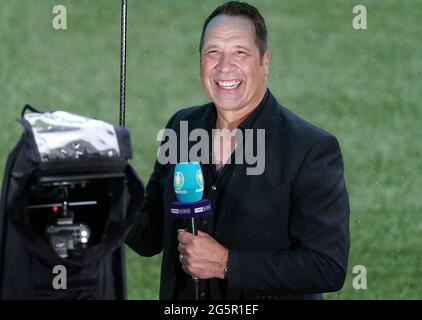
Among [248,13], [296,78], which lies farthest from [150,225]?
[296,78]

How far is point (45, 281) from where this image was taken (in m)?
2.39

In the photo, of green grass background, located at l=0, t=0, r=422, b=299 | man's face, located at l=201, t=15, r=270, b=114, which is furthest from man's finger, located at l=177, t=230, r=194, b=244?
green grass background, located at l=0, t=0, r=422, b=299

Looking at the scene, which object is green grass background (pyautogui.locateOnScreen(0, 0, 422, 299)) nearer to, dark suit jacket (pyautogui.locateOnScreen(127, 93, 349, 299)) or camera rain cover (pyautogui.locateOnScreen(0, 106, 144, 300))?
dark suit jacket (pyautogui.locateOnScreen(127, 93, 349, 299))

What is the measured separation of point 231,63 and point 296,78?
7.86 m

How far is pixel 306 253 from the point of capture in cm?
291

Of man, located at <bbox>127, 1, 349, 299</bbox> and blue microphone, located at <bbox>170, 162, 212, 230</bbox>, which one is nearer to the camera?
blue microphone, located at <bbox>170, 162, 212, 230</bbox>

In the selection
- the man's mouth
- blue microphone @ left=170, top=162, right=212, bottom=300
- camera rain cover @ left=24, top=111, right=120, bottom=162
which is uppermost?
the man's mouth

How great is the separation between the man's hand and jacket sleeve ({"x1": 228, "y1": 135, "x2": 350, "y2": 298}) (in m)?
0.04

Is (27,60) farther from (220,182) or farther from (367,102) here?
(220,182)

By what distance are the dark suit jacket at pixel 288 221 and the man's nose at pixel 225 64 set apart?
7.8 inches

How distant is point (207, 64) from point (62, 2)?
9.57 metres

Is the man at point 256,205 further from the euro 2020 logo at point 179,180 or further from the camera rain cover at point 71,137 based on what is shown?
Result: the camera rain cover at point 71,137

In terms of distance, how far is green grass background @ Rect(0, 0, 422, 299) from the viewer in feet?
27.6

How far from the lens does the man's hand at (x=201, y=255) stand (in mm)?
2811
